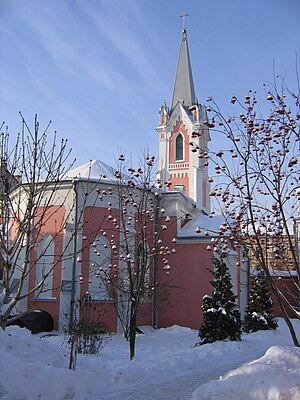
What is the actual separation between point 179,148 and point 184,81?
7.60m

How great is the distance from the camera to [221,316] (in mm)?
15109

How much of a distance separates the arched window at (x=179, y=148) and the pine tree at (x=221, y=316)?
25.5 m

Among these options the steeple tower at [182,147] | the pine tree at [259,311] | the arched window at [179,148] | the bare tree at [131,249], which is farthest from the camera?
the arched window at [179,148]

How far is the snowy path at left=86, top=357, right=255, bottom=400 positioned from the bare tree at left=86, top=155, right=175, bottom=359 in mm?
2061

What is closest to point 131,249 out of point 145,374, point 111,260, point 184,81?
point 111,260

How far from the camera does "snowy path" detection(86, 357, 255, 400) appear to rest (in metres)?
7.92

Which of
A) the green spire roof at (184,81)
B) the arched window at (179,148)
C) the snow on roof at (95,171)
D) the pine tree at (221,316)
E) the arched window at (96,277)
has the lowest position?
the pine tree at (221,316)

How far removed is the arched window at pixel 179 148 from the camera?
40594 millimetres

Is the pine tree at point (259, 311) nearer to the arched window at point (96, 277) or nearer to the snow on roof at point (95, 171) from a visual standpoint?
the arched window at point (96, 277)

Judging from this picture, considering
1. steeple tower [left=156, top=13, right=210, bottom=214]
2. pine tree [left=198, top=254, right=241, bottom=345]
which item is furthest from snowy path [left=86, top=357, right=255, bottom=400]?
steeple tower [left=156, top=13, right=210, bottom=214]

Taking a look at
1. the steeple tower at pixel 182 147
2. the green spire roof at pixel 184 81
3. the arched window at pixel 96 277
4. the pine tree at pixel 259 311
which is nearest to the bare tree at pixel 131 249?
the arched window at pixel 96 277

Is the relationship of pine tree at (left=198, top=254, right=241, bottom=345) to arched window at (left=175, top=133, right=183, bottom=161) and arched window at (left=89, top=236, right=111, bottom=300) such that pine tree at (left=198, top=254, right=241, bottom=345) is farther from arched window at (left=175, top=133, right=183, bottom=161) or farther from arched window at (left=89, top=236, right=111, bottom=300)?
arched window at (left=175, top=133, right=183, bottom=161)

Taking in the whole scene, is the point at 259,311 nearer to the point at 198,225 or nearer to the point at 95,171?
the point at 198,225

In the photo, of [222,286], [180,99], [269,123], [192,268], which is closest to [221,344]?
[222,286]
